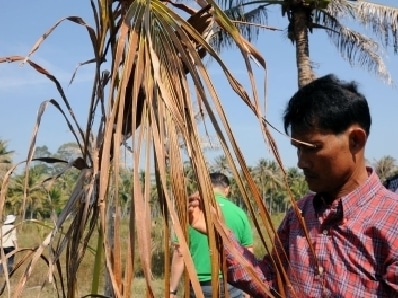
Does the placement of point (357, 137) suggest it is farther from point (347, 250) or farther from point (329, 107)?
point (347, 250)

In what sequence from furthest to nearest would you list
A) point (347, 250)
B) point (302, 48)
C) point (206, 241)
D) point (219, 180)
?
point (302, 48) → point (219, 180) → point (206, 241) → point (347, 250)

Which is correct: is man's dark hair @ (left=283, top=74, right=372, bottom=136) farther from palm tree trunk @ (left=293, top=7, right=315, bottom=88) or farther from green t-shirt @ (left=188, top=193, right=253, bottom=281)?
palm tree trunk @ (left=293, top=7, right=315, bottom=88)

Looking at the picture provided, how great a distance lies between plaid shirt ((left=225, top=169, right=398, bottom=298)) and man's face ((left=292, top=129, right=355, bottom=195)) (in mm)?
62

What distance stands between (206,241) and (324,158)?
2432 mm

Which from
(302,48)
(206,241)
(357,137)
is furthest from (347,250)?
(302,48)

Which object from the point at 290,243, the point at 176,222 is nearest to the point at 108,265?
the point at 176,222

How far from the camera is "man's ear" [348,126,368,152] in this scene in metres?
1.49

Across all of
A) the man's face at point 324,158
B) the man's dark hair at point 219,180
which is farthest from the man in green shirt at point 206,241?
the man's face at point 324,158

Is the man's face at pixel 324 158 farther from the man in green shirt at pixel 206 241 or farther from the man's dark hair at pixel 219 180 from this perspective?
the man's dark hair at pixel 219 180

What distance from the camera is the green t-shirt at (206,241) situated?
12.9 feet

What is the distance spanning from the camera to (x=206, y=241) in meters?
3.83

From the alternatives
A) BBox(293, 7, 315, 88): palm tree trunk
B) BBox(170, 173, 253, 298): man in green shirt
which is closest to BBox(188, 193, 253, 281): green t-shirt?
BBox(170, 173, 253, 298): man in green shirt

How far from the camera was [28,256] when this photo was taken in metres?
1.43

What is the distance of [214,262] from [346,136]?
0.50 m
